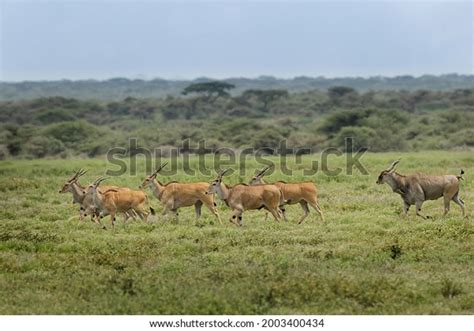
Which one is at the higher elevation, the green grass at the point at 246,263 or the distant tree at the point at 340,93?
the green grass at the point at 246,263

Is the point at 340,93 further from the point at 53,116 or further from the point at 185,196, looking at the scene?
the point at 185,196

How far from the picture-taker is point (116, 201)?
17000mm

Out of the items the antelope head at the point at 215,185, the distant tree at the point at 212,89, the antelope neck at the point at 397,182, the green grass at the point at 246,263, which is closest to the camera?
the green grass at the point at 246,263


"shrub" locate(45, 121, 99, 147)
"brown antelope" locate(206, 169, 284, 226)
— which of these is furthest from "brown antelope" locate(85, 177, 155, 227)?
"shrub" locate(45, 121, 99, 147)

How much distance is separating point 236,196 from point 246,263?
391cm

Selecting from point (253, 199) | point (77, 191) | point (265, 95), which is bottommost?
point (265, 95)

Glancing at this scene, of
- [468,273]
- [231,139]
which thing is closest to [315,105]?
[231,139]

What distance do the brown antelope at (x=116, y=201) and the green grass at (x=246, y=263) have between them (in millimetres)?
359

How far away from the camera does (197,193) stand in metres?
17.5

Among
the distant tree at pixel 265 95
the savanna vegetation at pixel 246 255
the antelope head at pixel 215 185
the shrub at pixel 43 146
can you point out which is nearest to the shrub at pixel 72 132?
the shrub at pixel 43 146

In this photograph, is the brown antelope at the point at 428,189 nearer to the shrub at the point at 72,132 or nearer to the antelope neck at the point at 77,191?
the antelope neck at the point at 77,191

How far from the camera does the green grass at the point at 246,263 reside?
35.6 feet

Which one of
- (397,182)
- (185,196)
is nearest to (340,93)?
(397,182)

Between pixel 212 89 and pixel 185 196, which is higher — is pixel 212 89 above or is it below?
below
